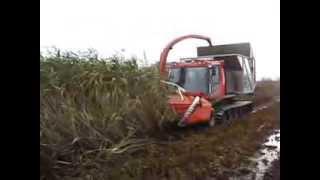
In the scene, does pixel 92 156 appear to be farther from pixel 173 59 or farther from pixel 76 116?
pixel 173 59

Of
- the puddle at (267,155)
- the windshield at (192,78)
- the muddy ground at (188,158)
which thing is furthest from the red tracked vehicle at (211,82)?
the puddle at (267,155)

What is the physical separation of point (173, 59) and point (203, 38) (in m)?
0.14

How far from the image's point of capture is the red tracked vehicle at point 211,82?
4.91 ft

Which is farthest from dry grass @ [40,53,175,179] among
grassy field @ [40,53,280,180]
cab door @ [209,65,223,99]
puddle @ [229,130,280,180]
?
puddle @ [229,130,280,180]

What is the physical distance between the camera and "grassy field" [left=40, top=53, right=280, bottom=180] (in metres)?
1.37

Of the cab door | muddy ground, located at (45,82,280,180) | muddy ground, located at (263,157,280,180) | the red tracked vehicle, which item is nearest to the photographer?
muddy ground, located at (263,157,280,180)

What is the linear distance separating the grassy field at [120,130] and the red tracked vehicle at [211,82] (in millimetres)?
50

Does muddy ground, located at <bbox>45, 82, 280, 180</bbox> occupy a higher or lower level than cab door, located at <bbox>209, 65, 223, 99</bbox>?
lower

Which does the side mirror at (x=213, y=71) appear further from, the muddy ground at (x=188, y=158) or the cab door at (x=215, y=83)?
the muddy ground at (x=188, y=158)

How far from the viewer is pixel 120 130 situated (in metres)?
1.43

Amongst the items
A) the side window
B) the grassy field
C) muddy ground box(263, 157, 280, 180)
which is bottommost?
muddy ground box(263, 157, 280, 180)

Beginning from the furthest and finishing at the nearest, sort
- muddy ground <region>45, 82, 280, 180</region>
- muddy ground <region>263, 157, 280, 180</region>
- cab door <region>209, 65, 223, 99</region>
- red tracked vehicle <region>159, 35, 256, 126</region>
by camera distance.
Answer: cab door <region>209, 65, 223, 99</region>
red tracked vehicle <region>159, 35, 256, 126</region>
muddy ground <region>45, 82, 280, 180</region>
muddy ground <region>263, 157, 280, 180</region>

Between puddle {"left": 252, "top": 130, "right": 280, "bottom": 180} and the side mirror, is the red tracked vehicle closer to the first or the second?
the side mirror
